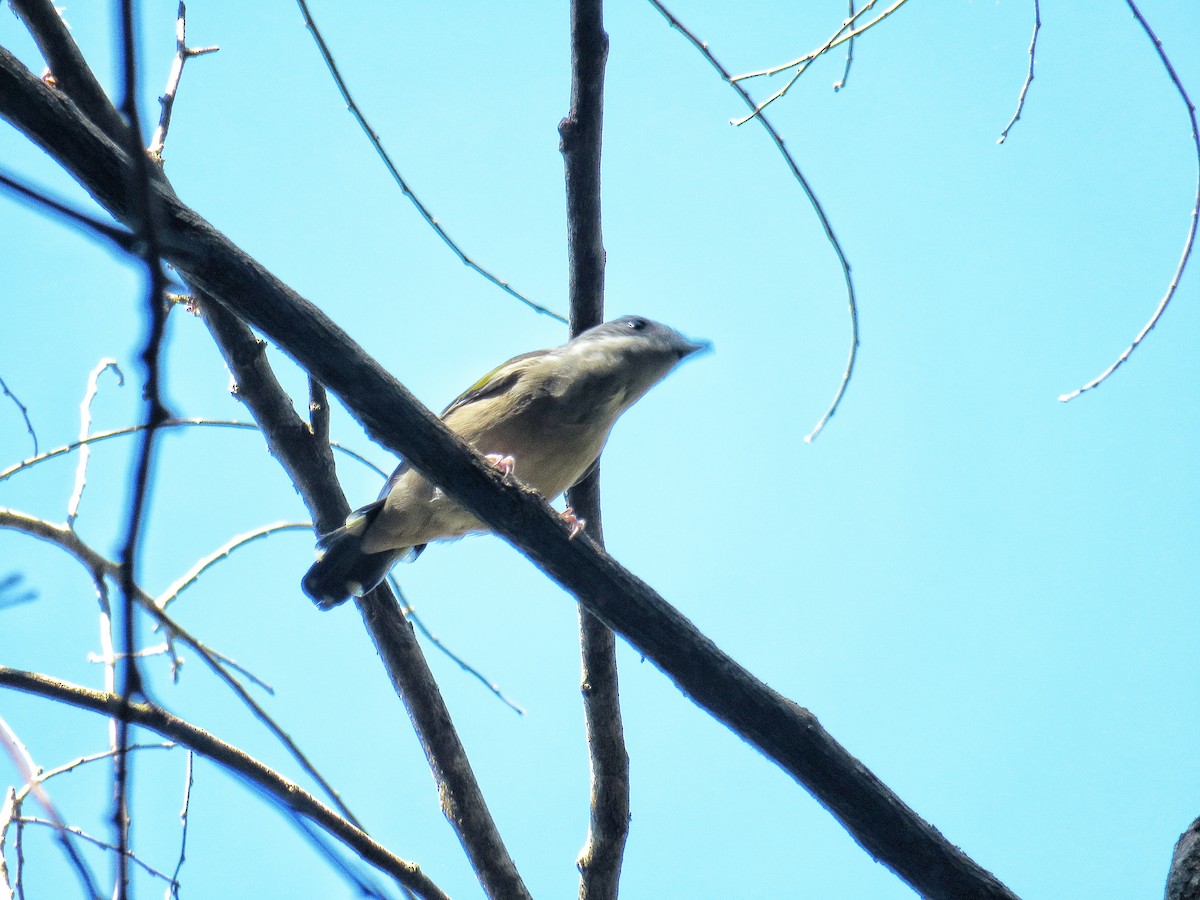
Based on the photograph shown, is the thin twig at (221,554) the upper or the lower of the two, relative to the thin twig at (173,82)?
lower

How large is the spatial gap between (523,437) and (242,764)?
5.70 ft

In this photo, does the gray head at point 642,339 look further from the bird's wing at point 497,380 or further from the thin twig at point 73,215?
the thin twig at point 73,215

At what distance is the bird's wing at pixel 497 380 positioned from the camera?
14.2ft

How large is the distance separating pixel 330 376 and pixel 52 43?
5.61ft

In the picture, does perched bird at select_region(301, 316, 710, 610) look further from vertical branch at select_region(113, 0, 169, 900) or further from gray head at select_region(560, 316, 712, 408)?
vertical branch at select_region(113, 0, 169, 900)

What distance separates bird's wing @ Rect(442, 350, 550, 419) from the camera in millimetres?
4328

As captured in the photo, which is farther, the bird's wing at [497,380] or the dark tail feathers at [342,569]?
the bird's wing at [497,380]

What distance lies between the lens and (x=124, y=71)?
0.91 meters

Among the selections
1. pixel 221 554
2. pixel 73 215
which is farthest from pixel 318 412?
pixel 73 215

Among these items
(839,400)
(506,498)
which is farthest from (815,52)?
(506,498)

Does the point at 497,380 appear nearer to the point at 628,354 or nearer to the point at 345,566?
the point at 628,354

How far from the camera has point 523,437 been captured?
4.06 metres

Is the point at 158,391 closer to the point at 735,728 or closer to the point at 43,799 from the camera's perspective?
the point at 43,799

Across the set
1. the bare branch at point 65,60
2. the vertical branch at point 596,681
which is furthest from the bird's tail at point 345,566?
the bare branch at point 65,60
